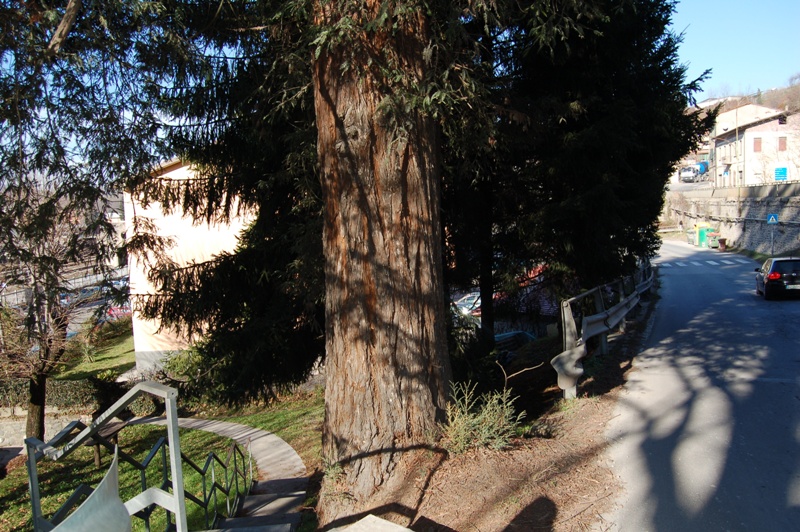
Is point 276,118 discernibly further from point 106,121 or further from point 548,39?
point 548,39

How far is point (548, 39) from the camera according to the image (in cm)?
663

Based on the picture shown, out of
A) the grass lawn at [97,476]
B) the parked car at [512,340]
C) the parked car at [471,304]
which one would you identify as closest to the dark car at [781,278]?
the parked car at [512,340]

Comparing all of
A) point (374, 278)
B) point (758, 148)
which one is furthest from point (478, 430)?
point (758, 148)

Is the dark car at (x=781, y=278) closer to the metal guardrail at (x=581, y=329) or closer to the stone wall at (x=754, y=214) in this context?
the metal guardrail at (x=581, y=329)

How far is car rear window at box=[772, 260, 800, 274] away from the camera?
17.8 metres

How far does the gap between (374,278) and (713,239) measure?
50.0 m

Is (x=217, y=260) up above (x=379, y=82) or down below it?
below

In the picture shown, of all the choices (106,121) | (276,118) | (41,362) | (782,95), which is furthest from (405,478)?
(782,95)

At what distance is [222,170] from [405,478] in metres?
6.21

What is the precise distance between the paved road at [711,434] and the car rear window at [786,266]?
7724 millimetres

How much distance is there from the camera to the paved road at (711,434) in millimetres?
3992

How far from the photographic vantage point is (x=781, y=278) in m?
17.5

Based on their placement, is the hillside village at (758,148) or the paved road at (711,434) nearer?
the paved road at (711,434)

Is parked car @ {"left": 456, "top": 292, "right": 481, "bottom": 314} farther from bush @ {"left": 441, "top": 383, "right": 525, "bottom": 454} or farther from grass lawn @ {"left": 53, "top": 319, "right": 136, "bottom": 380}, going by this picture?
grass lawn @ {"left": 53, "top": 319, "right": 136, "bottom": 380}
